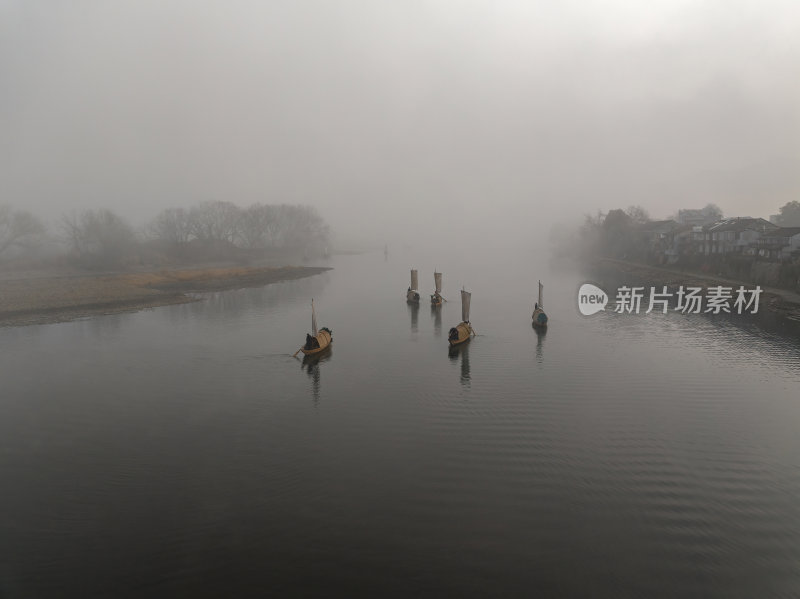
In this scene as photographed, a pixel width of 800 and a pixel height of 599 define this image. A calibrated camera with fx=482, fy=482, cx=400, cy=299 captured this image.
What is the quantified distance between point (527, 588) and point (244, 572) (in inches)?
214

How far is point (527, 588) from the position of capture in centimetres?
901

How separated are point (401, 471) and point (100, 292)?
4237cm

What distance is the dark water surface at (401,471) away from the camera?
9422 millimetres

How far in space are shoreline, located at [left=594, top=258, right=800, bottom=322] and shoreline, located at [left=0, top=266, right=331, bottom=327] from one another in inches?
1919

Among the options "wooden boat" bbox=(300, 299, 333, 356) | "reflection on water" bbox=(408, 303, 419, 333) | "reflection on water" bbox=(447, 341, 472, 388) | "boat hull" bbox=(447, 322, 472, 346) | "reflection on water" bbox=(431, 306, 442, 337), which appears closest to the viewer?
"reflection on water" bbox=(447, 341, 472, 388)

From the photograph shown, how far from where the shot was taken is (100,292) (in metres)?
44.8

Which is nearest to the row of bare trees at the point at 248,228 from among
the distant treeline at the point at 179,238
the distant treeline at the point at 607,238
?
the distant treeline at the point at 179,238

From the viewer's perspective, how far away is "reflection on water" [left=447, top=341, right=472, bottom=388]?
21891 mm

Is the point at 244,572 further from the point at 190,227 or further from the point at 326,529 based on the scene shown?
the point at 190,227

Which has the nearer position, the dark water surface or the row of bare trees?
the dark water surface

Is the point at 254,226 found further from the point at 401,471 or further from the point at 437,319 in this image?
the point at 401,471

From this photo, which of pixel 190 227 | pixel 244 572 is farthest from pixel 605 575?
pixel 190 227

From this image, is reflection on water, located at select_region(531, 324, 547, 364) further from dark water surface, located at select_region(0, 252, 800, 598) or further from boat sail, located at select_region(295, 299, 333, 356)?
boat sail, located at select_region(295, 299, 333, 356)

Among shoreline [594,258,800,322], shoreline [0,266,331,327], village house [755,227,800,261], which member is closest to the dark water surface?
shoreline [0,266,331,327]
